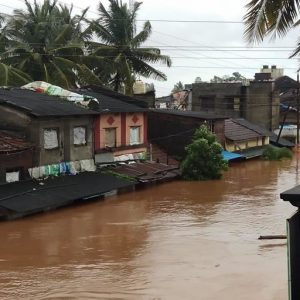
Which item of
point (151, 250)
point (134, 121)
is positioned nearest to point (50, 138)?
point (134, 121)

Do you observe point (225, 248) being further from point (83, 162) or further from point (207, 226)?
point (83, 162)

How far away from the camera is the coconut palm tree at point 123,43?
3762cm

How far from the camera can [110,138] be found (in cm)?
3259

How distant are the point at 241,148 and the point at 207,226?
975 inches

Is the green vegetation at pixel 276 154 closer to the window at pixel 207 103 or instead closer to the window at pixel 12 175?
the window at pixel 207 103

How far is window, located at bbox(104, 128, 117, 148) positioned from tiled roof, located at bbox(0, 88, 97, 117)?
265 centimetres

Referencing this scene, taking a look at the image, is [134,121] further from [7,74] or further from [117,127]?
[7,74]

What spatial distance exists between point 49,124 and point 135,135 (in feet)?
28.6

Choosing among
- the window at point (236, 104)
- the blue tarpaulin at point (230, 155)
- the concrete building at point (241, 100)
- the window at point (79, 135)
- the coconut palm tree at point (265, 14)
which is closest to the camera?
the coconut palm tree at point (265, 14)

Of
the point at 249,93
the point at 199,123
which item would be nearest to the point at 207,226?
the point at 199,123

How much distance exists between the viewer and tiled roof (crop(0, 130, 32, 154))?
79.5ft

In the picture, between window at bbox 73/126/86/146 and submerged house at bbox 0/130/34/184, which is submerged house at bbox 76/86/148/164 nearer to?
window at bbox 73/126/86/146

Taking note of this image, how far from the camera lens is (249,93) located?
177ft

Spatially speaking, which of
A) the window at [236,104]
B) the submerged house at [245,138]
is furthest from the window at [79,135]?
the window at [236,104]
